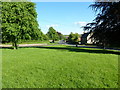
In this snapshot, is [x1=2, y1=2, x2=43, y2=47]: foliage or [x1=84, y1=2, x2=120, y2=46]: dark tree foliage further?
[x1=2, y1=2, x2=43, y2=47]: foliage

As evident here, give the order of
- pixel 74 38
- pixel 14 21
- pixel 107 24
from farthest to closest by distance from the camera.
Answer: pixel 74 38, pixel 14 21, pixel 107 24

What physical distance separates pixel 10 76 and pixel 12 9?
40.1 feet

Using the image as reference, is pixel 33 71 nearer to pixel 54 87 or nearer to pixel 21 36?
pixel 54 87

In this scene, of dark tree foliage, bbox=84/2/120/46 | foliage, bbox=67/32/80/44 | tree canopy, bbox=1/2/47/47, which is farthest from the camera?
foliage, bbox=67/32/80/44

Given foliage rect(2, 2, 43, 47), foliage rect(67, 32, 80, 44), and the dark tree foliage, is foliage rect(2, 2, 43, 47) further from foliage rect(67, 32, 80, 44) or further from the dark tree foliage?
foliage rect(67, 32, 80, 44)

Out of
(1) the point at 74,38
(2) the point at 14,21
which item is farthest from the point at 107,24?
(1) the point at 74,38

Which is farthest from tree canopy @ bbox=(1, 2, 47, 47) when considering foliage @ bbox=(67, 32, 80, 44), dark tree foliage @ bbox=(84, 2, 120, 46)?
foliage @ bbox=(67, 32, 80, 44)

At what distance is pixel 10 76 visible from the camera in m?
4.67

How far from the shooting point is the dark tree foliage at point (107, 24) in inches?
470

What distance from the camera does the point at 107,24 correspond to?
1298 centimetres

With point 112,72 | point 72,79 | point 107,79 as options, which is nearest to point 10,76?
point 72,79

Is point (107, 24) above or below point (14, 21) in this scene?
below

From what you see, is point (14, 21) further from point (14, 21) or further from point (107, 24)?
point (107, 24)

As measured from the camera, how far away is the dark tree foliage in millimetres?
11930
